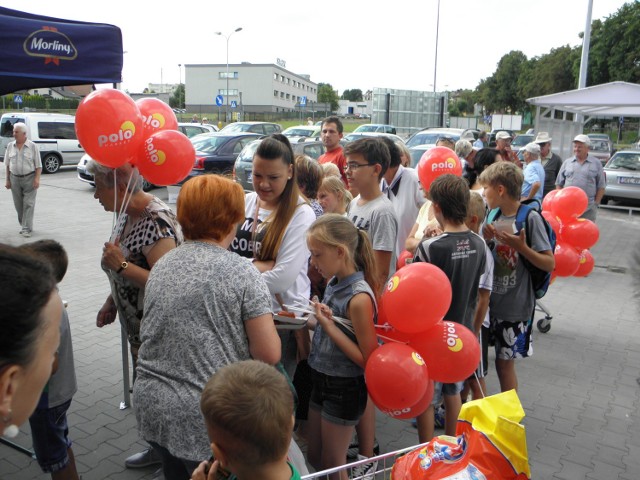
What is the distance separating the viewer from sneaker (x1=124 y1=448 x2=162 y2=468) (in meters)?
3.38

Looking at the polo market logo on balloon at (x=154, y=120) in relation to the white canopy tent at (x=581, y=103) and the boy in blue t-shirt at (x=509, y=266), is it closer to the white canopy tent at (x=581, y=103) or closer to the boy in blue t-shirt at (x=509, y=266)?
the boy in blue t-shirt at (x=509, y=266)

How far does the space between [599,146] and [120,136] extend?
79.1ft

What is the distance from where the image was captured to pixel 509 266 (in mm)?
A: 3789

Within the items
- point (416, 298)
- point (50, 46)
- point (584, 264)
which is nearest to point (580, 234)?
point (584, 264)

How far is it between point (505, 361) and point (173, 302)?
2.72m

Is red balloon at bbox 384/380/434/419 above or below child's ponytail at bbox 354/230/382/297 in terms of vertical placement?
below

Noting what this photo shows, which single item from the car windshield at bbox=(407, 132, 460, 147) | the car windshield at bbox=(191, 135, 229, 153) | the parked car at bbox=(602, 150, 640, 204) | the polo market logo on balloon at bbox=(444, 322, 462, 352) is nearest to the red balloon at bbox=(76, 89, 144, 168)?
the polo market logo on balloon at bbox=(444, 322, 462, 352)

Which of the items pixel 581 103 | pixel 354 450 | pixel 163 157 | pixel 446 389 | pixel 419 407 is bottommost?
pixel 354 450

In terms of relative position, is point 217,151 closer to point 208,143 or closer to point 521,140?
point 208,143

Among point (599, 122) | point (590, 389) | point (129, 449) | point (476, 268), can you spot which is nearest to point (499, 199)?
point (476, 268)

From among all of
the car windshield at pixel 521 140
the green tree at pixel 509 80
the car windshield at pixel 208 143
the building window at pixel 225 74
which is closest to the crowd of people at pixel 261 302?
the car windshield at pixel 208 143

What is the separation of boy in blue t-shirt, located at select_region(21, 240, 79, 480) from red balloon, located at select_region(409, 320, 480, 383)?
1819 millimetres

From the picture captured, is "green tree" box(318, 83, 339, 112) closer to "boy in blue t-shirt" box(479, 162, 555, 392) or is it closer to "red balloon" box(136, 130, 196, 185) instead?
"boy in blue t-shirt" box(479, 162, 555, 392)

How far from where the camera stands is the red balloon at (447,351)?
2.80 metres
